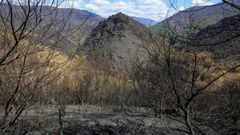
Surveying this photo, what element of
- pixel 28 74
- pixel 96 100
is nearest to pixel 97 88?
pixel 96 100

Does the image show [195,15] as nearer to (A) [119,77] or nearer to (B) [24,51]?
(B) [24,51]

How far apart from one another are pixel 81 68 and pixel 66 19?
25.2 m

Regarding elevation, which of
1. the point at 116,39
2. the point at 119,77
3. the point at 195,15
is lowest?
the point at 119,77

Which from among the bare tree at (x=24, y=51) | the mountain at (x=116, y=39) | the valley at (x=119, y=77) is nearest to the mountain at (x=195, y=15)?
the valley at (x=119, y=77)

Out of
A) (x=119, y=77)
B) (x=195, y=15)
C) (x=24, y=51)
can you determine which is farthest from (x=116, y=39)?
(x=24, y=51)

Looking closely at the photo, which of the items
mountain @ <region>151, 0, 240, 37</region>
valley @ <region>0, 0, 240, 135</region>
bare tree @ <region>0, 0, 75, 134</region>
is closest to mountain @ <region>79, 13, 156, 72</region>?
valley @ <region>0, 0, 240, 135</region>

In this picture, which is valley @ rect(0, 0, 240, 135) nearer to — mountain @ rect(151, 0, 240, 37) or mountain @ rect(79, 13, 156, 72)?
mountain @ rect(151, 0, 240, 37)

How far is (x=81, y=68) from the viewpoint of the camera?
30438 mm

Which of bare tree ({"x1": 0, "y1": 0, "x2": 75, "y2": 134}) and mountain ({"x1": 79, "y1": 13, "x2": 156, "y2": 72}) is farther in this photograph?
mountain ({"x1": 79, "y1": 13, "x2": 156, "y2": 72})

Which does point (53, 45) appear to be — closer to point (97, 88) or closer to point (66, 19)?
point (66, 19)

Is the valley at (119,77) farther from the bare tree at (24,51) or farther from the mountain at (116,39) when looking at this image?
the mountain at (116,39)

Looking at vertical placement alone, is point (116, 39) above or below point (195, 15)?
below

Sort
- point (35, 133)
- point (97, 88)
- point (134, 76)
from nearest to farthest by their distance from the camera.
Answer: point (35, 133)
point (134, 76)
point (97, 88)

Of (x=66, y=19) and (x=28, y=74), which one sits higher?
(x=66, y=19)
